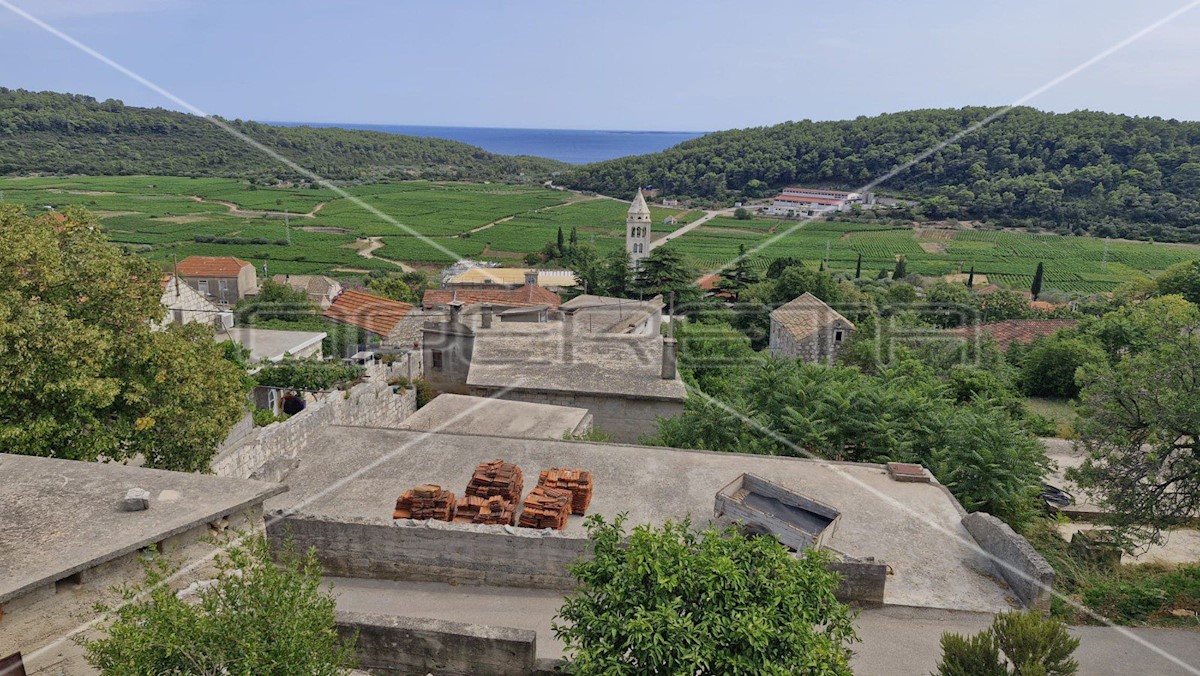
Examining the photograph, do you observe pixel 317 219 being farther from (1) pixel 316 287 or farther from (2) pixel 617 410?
(2) pixel 617 410

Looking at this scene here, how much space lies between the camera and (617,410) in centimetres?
2341

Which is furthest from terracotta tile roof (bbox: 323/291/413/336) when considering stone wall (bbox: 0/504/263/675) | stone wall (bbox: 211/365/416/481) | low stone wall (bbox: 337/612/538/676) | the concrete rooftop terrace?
stone wall (bbox: 0/504/263/675)

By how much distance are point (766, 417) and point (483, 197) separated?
153692mm

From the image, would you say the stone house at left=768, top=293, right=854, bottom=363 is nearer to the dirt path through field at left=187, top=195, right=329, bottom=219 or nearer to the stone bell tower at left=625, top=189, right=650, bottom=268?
the stone bell tower at left=625, top=189, right=650, bottom=268

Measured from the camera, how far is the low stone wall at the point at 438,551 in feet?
38.1

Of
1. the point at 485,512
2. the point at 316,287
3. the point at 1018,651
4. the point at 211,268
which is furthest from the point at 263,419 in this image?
the point at 316,287

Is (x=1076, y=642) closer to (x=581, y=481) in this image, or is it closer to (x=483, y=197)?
(x=581, y=481)

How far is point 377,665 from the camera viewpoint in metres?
9.25

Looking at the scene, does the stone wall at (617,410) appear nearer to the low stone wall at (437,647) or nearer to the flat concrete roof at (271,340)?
the flat concrete roof at (271,340)

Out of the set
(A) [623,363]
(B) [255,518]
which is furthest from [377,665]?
(A) [623,363]

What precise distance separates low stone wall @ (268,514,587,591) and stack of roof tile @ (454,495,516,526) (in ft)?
2.67

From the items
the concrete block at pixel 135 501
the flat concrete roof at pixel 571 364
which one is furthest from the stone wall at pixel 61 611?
the flat concrete roof at pixel 571 364

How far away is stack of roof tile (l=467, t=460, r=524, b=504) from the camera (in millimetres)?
13562

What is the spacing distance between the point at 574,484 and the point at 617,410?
9.62 m
